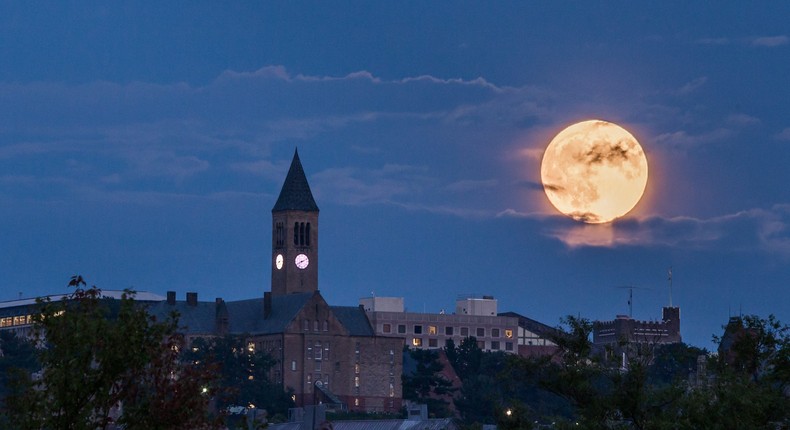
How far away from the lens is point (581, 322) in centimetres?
7538

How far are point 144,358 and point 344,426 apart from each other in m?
133

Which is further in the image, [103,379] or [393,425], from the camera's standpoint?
[393,425]

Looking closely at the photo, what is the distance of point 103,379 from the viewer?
39281mm

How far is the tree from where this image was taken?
3866 centimetres

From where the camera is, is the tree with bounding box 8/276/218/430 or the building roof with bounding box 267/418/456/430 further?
the building roof with bounding box 267/418/456/430

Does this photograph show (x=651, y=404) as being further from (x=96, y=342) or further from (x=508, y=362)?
(x=96, y=342)

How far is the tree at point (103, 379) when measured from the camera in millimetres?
38656

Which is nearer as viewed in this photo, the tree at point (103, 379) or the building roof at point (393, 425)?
the tree at point (103, 379)

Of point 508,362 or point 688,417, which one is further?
point 508,362

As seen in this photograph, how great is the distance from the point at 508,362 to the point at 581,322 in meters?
3.34

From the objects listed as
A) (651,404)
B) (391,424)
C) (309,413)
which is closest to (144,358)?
(651,404)

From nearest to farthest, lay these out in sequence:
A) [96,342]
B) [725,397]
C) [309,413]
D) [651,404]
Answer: [96,342], [725,397], [651,404], [309,413]

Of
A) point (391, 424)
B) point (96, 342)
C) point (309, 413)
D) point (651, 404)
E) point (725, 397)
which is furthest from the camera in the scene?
point (309, 413)

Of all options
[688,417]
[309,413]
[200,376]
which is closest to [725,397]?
[688,417]
